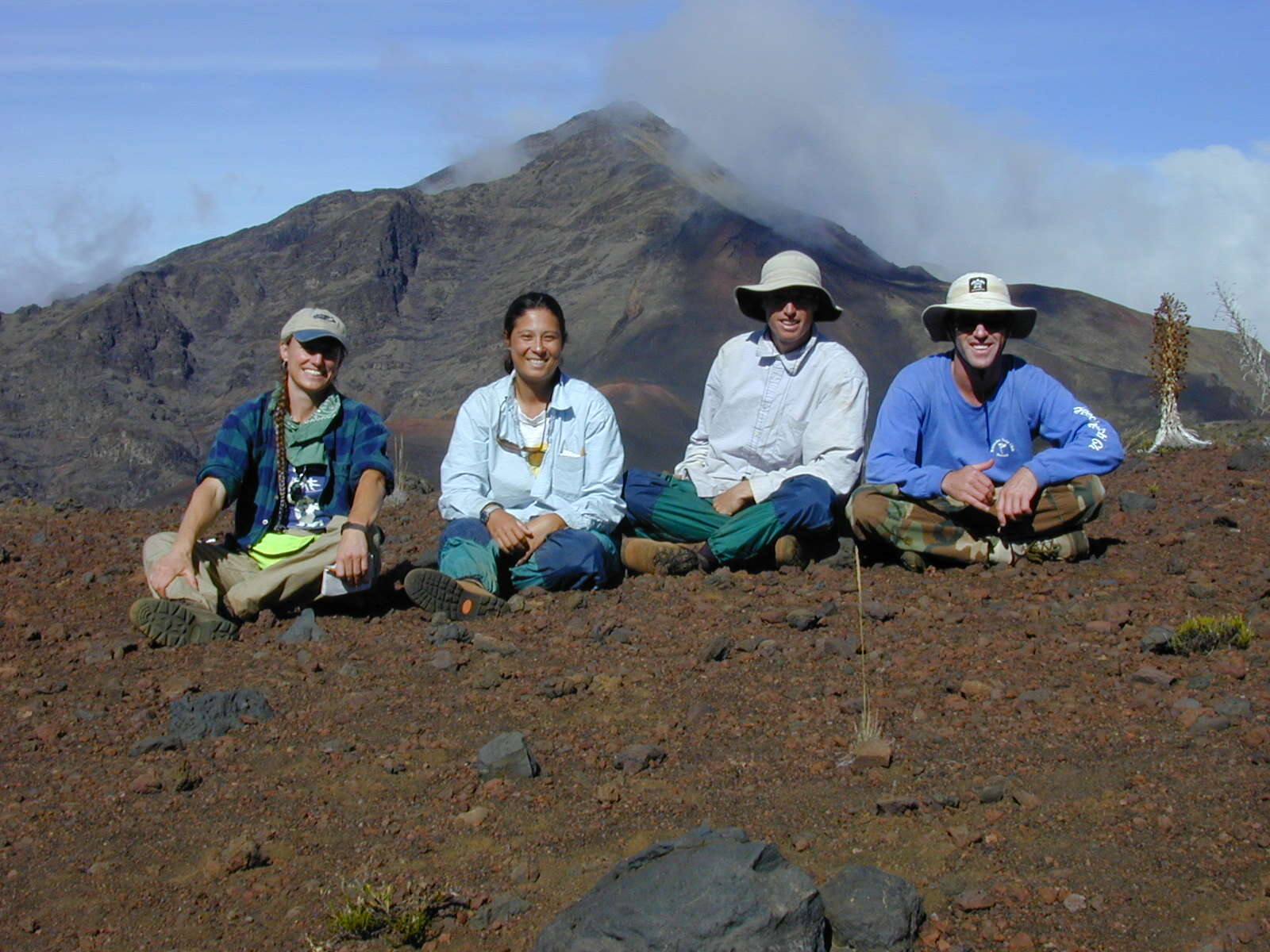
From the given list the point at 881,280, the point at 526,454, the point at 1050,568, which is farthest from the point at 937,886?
the point at 881,280

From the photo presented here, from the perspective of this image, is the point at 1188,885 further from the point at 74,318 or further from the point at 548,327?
the point at 74,318

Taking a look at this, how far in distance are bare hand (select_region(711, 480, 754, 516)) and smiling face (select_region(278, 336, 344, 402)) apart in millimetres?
1841

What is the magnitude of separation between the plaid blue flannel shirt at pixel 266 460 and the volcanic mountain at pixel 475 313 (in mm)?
10428

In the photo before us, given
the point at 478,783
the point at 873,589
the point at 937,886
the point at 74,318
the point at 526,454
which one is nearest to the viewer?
the point at 937,886

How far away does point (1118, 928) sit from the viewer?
112 inches

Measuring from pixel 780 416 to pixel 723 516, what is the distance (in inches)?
21.1

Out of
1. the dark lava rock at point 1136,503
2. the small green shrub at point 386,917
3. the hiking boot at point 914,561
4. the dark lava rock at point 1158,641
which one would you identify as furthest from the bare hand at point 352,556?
the dark lava rock at point 1136,503

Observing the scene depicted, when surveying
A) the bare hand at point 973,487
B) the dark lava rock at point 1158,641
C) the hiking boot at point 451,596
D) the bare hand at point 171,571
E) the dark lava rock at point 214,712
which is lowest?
the dark lava rock at point 214,712

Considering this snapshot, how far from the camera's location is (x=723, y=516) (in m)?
6.31

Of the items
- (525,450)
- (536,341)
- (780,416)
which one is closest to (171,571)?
(525,450)

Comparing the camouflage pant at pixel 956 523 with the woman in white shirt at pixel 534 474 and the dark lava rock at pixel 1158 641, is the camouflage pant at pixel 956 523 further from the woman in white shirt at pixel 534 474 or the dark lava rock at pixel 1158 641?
the dark lava rock at pixel 1158 641

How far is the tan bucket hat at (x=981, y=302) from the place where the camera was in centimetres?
571

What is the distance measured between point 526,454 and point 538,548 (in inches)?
18.3

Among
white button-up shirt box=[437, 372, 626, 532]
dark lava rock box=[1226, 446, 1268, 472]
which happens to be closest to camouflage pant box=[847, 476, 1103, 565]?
white button-up shirt box=[437, 372, 626, 532]
